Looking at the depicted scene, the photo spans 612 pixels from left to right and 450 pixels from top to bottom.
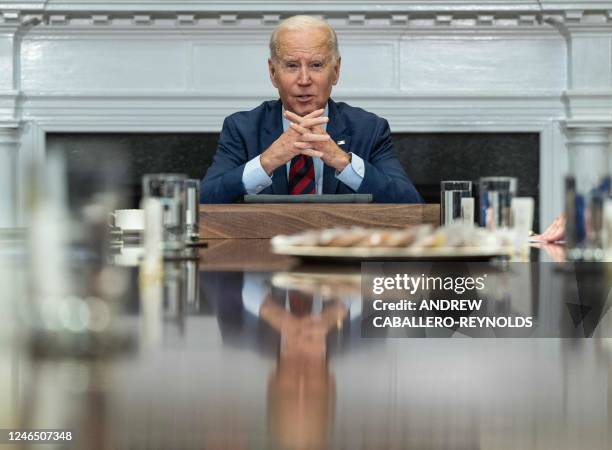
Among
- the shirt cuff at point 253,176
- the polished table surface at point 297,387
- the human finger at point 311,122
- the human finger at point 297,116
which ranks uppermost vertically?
the human finger at point 297,116

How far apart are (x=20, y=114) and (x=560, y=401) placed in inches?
166

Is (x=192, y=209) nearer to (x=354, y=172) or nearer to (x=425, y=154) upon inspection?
(x=354, y=172)

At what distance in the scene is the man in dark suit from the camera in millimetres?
2650

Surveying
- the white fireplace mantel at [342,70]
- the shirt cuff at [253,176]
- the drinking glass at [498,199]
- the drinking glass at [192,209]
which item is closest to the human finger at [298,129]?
the shirt cuff at [253,176]

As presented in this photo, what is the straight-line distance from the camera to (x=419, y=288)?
89 centimetres

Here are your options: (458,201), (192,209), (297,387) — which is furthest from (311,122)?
(297,387)

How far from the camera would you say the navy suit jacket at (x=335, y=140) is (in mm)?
2717

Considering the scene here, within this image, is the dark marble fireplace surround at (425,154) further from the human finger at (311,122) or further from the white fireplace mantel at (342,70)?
the human finger at (311,122)

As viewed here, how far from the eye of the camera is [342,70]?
14.4 ft

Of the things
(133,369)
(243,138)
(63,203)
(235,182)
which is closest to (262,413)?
(133,369)

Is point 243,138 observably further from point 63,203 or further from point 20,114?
point 63,203

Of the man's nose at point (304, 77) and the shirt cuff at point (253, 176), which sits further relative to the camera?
the man's nose at point (304, 77)

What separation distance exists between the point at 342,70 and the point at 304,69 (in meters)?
1.45

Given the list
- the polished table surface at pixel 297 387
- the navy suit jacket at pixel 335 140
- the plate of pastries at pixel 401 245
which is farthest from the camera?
the navy suit jacket at pixel 335 140
